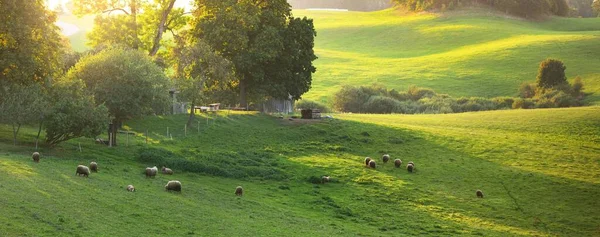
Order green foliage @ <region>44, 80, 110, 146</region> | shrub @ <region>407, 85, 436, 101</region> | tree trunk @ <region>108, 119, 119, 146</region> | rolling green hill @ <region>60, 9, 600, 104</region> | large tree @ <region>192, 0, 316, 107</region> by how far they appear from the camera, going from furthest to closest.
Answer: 1. rolling green hill @ <region>60, 9, 600, 104</region>
2. shrub @ <region>407, 85, 436, 101</region>
3. large tree @ <region>192, 0, 316, 107</region>
4. tree trunk @ <region>108, 119, 119, 146</region>
5. green foliage @ <region>44, 80, 110, 146</region>

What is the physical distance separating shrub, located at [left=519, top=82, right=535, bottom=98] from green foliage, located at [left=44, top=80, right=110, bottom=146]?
86150 millimetres

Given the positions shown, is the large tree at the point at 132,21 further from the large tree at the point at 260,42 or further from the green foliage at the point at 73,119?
the green foliage at the point at 73,119

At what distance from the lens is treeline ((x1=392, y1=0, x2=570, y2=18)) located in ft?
609

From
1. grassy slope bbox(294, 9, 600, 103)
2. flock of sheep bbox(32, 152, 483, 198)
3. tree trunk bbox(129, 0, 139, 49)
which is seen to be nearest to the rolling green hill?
grassy slope bbox(294, 9, 600, 103)

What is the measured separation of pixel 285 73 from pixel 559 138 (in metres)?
30.3

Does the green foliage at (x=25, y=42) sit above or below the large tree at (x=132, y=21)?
below

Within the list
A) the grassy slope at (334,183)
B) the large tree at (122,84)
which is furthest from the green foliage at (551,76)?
the large tree at (122,84)

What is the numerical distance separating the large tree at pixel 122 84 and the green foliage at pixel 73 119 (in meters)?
4.03

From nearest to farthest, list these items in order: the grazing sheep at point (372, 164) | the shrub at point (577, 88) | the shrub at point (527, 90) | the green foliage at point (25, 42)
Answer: the green foliage at point (25, 42), the grazing sheep at point (372, 164), the shrub at point (577, 88), the shrub at point (527, 90)

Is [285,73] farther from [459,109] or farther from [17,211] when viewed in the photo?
[17,211]

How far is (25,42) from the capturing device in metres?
46.1

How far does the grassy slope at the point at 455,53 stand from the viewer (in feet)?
413

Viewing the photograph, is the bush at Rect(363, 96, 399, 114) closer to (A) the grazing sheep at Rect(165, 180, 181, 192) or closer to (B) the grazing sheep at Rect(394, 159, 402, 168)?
(B) the grazing sheep at Rect(394, 159, 402, 168)

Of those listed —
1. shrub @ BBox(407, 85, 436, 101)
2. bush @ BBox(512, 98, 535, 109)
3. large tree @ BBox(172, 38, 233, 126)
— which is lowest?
bush @ BBox(512, 98, 535, 109)
